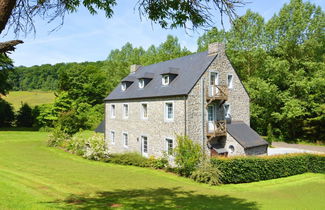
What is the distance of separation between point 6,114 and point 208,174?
4863cm

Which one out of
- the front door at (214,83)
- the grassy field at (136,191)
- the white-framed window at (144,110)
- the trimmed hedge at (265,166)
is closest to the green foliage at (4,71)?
the grassy field at (136,191)

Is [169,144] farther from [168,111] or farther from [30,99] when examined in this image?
[30,99]

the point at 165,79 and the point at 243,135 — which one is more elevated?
the point at 165,79

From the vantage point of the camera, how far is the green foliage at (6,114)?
49.5 m

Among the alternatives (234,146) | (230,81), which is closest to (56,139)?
(234,146)

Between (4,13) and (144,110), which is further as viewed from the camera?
(144,110)

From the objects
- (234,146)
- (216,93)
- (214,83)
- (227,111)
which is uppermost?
(214,83)

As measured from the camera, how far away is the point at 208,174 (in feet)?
50.9

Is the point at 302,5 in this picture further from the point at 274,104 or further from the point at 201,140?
the point at 201,140

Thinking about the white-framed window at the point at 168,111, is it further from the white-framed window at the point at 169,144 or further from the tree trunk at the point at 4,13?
the tree trunk at the point at 4,13

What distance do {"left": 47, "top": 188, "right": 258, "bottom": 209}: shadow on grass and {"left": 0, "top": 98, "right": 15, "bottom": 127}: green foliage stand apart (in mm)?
47372

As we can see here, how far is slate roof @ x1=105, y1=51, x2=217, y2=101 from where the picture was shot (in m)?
20.0

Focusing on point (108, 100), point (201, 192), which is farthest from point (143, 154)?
point (201, 192)

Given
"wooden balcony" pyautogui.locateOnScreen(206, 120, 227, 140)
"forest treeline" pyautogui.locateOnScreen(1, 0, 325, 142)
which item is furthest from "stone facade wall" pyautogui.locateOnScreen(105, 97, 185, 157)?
"forest treeline" pyautogui.locateOnScreen(1, 0, 325, 142)
